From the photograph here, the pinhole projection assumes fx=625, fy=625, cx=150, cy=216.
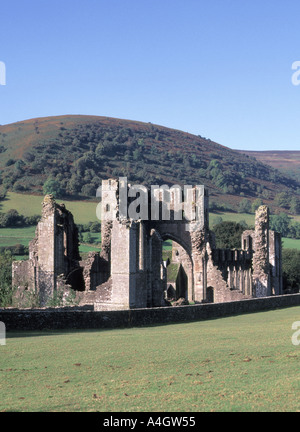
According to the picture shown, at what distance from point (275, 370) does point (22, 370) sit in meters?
5.25

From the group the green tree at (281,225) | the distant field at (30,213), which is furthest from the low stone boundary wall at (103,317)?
the green tree at (281,225)

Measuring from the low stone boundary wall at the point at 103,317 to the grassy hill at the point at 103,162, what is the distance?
279 ft

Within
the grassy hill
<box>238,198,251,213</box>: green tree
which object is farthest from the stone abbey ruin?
<box>238,198,251,213</box>: green tree

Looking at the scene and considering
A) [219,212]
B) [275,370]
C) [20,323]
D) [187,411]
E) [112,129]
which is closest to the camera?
[187,411]

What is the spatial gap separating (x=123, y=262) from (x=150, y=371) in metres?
19.4

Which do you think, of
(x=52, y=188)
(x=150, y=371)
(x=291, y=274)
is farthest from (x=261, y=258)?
(x=52, y=188)

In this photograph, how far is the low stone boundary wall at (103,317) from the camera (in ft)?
66.4

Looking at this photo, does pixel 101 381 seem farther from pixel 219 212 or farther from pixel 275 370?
pixel 219 212

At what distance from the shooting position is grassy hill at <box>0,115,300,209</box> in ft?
407

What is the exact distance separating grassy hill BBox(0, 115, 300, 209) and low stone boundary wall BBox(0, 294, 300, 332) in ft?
279

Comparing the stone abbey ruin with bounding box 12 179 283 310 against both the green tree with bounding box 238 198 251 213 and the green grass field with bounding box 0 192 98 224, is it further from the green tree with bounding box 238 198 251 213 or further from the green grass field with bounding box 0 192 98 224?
the green tree with bounding box 238 198 251 213

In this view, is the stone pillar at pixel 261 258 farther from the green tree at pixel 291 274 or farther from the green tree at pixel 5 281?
the green tree at pixel 291 274

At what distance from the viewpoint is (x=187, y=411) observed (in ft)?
31.9

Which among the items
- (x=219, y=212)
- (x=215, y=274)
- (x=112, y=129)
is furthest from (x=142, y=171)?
(x=215, y=274)
